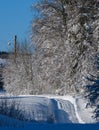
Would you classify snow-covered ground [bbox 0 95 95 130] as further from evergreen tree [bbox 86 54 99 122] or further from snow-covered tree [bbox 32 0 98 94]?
snow-covered tree [bbox 32 0 98 94]

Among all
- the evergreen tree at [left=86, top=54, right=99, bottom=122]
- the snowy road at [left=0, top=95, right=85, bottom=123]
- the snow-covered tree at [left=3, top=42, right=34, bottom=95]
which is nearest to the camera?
the snowy road at [left=0, top=95, right=85, bottom=123]

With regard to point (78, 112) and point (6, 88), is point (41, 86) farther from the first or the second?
point (78, 112)

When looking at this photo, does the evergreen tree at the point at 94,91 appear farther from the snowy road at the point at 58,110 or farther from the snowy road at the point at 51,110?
the snowy road at the point at 51,110

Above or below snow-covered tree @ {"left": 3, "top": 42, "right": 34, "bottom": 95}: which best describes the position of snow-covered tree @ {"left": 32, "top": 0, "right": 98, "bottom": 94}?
above

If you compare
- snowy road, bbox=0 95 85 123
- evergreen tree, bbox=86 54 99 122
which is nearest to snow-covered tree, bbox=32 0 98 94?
snowy road, bbox=0 95 85 123

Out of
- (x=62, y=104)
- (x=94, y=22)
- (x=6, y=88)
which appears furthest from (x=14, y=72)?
(x=62, y=104)

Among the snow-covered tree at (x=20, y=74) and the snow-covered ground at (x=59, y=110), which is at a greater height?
the snow-covered ground at (x=59, y=110)

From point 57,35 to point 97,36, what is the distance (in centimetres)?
446

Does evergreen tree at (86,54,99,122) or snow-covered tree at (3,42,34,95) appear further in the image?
snow-covered tree at (3,42,34,95)

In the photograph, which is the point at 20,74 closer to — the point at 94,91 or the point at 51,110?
the point at 51,110

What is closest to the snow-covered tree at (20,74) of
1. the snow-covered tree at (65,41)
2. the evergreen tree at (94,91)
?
the snow-covered tree at (65,41)

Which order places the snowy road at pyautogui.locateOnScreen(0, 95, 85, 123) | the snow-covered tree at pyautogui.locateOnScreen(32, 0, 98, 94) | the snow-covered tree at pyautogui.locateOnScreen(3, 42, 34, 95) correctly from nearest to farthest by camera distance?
the snowy road at pyautogui.locateOnScreen(0, 95, 85, 123), the snow-covered tree at pyautogui.locateOnScreen(32, 0, 98, 94), the snow-covered tree at pyautogui.locateOnScreen(3, 42, 34, 95)

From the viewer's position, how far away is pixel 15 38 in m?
59.4

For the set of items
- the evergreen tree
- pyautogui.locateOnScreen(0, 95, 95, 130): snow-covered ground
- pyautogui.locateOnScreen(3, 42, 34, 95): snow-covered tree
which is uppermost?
the evergreen tree
